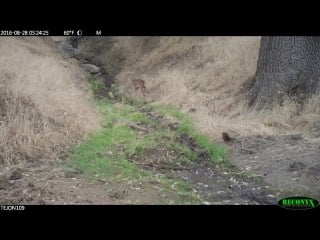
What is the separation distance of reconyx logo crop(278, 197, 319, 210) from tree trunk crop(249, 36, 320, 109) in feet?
16.7

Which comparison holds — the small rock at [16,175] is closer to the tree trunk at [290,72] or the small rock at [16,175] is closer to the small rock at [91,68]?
the tree trunk at [290,72]

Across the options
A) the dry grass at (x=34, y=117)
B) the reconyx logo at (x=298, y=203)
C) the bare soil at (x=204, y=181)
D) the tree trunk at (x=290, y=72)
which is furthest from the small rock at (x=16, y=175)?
the tree trunk at (x=290, y=72)

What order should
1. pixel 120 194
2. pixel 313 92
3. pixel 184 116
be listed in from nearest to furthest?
pixel 120 194 < pixel 313 92 < pixel 184 116

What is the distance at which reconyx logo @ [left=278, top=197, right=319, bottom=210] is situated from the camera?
5.10 m

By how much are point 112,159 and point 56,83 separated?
4897mm

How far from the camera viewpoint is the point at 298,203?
5281 mm

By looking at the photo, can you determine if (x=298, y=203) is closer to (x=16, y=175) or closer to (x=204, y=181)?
(x=204, y=181)

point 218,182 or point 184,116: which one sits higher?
point 184,116

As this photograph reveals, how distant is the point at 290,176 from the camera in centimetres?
673

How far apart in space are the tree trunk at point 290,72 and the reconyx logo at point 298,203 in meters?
5.09

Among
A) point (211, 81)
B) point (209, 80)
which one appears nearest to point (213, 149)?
point (211, 81)
